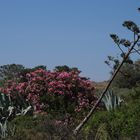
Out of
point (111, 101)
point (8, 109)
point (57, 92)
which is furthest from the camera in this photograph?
point (57, 92)

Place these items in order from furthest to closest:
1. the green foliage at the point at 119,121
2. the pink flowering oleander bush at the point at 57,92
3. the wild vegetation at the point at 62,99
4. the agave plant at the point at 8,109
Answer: the pink flowering oleander bush at the point at 57,92, the agave plant at the point at 8,109, the wild vegetation at the point at 62,99, the green foliage at the point at 119,121

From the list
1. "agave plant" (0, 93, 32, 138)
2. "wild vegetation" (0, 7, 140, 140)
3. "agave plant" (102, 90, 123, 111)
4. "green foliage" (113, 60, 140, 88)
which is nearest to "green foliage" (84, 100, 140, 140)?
"wild vegetation" (0, 7, 140, 140)

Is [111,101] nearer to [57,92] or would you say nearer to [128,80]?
[57,92]

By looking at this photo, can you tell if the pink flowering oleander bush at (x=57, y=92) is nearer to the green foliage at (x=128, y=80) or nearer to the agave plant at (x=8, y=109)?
the agave plant at (x=8, y=109)

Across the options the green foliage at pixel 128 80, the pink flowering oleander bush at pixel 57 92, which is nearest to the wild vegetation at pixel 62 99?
the pink flowering oleander bush at pixel 57 92

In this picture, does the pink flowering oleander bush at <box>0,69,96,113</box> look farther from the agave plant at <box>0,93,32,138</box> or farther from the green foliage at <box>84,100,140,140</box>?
the green foliage at <box>84,100,140,140</box>

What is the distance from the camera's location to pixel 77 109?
19.2m

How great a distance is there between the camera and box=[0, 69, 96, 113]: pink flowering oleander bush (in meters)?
19.6

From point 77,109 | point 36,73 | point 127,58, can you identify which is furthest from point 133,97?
point 36,73

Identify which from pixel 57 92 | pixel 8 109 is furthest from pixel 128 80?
pixel 8 109

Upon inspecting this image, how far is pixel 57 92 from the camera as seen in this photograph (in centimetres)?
2009

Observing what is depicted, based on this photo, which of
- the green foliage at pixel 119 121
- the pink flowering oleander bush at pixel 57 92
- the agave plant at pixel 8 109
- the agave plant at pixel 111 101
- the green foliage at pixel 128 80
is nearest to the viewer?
the green foliage at pixel 119 121

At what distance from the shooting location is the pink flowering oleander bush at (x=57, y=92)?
19638mm

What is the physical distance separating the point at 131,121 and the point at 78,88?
7357 mm
